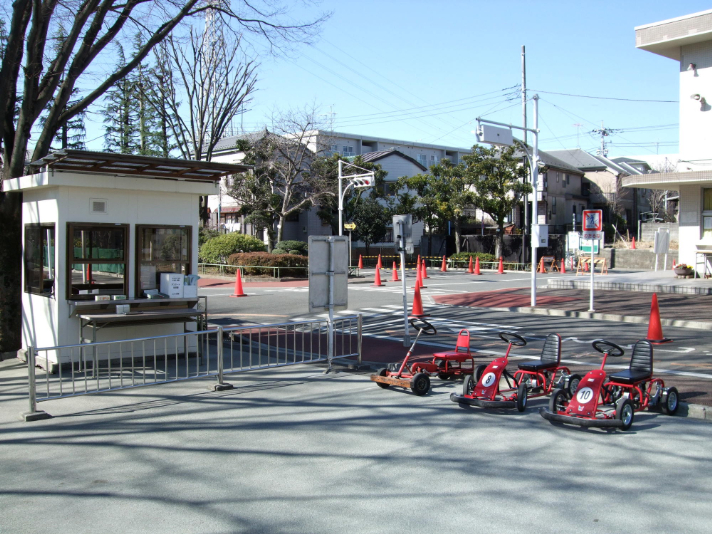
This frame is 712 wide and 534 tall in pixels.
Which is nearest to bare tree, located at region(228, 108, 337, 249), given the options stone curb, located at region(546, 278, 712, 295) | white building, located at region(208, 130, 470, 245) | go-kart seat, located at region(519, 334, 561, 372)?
white building, located at region(208, 130, 470, 245)

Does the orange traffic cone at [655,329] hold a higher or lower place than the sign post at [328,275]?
lower

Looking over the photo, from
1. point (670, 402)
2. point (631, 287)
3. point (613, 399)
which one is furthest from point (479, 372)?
point (631, 287)

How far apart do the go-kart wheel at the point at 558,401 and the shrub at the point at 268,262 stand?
987 inches

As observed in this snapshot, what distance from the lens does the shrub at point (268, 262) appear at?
32969 mm

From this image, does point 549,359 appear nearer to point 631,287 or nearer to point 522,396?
point 522,396

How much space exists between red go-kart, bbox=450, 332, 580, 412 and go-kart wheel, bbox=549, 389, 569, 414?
54 cm

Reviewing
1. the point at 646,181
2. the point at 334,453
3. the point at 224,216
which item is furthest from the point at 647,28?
the point at 224,216

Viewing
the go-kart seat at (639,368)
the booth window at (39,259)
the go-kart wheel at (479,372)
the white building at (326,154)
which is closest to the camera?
the go-kart seat at (639,368)

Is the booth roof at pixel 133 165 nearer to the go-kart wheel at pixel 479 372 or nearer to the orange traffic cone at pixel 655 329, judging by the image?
the go-kart wheel at pixel 479 372

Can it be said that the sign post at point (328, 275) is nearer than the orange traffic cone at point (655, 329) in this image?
Yes

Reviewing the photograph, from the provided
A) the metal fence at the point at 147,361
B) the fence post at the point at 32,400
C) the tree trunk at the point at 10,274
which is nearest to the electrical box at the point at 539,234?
the metal fence at the point at 147,361

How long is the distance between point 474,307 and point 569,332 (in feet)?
17.9

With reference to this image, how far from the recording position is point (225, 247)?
35.5m

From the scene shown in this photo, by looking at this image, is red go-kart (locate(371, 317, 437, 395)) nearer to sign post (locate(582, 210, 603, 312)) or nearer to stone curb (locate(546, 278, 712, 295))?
sign post (locate(582, 210, 603, 312))
